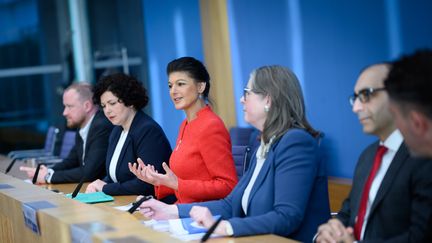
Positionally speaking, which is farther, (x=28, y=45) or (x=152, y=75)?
(x=28, y=45)

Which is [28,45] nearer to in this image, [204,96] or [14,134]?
[14,134]

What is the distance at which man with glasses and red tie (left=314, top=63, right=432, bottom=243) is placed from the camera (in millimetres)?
2305

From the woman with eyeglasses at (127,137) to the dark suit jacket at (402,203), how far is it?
6.55 feet

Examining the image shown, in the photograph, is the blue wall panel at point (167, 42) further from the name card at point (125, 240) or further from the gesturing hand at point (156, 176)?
the name card at point (125, 240)

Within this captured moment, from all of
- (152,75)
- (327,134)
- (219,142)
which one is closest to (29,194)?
(219,142)

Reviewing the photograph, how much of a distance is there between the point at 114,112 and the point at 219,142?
3.47 ft

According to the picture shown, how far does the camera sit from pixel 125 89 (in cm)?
455

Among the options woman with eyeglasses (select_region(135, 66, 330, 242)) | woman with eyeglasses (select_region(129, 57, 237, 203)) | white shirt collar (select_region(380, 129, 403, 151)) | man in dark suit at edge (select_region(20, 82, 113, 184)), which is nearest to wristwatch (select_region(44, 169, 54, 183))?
man in dark suit at edge (select_region(20, 82, 113, 184))

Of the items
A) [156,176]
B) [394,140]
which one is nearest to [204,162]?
[156,176]

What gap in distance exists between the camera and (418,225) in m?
2.27

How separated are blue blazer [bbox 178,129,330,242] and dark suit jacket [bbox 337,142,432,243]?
0.38m

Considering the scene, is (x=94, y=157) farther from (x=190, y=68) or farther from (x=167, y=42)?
(x=167, y=42)

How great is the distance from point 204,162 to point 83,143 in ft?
6.16

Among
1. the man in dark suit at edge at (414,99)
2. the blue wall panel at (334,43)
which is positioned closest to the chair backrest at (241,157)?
the blue wall panel at (334,43)
